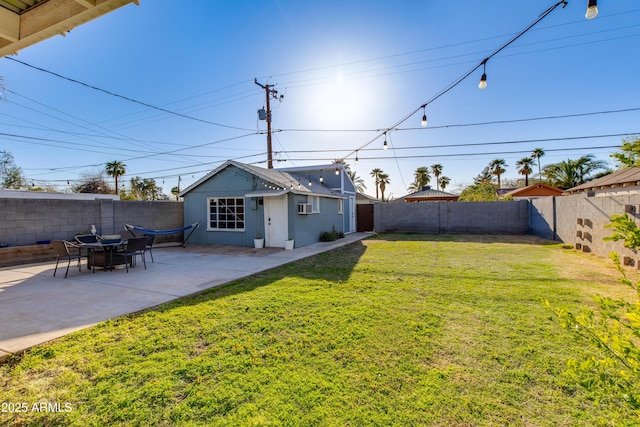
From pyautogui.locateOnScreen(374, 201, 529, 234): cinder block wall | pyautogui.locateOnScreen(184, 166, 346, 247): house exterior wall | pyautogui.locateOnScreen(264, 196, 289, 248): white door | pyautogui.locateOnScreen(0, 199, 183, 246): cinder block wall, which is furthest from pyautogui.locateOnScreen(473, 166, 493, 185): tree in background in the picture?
pyautogui.locateOnScreen(0, 199, 183, 246): cinder block wall

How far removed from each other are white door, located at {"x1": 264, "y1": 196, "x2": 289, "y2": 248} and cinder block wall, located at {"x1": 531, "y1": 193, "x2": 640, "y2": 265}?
8173mm

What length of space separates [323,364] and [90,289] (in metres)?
4.76

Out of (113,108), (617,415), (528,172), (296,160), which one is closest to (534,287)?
(617,415)

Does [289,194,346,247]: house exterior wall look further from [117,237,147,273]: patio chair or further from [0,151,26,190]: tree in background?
[0,151,26,190]: tree in background

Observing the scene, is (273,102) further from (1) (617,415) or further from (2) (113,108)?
(1) (617,415)

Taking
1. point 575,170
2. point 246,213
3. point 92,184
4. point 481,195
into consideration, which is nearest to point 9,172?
point 92,184

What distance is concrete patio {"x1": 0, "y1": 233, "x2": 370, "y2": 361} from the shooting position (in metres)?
3.43

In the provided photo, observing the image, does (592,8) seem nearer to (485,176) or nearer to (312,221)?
(312,221)

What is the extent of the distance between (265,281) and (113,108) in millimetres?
17834

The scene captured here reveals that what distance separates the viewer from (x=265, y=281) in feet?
17.9

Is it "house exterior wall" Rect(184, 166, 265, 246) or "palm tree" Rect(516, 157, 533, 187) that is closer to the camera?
"house exterior wall" Rect(184, 166, 265, 246)

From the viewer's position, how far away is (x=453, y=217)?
48.6 feet

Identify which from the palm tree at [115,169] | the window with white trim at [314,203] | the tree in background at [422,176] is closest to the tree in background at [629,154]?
the window with white trim at [314,203]

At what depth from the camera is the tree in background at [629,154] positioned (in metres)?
1.34
